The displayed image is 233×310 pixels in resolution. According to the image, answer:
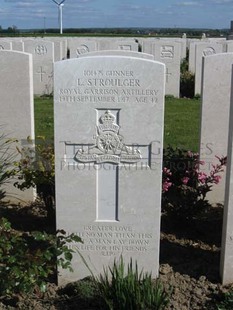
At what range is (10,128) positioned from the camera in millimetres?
5250

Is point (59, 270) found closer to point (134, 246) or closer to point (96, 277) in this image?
point (96, 277)

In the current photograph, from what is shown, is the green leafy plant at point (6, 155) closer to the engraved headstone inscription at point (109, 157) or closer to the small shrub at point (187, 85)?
the engraved headstone inscription at point (109, 157)

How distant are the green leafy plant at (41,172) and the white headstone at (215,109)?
5.19 feet

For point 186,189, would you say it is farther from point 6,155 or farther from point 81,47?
point 81,47

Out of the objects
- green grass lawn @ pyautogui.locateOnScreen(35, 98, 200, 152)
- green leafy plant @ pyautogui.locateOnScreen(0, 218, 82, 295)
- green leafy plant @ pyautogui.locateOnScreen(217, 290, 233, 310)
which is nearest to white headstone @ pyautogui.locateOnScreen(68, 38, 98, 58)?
green grass lawn @ pyautogui.locateOnScreen(35, 98, 200, 152)

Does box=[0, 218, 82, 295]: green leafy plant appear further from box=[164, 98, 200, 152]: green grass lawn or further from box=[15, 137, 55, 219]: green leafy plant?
box=[164, 98, 200, 152]: green grass lawn

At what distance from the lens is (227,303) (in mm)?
3402

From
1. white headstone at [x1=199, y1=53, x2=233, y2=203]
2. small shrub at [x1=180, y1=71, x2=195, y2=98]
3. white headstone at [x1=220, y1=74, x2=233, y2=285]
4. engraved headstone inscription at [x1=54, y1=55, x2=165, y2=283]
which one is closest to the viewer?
engraved headstone inscription at [x1=54, y1=55, x2=165, y2=283]

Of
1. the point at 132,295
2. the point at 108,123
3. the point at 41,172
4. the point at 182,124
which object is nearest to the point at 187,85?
the point at 182,124

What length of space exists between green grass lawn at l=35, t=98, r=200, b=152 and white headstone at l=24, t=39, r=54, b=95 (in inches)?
25.6

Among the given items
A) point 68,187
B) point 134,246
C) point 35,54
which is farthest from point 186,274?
point 35,54

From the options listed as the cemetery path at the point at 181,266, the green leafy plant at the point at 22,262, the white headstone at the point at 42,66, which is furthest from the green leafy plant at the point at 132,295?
the white headstone at the point at 42,66

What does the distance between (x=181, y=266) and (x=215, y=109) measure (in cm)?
182

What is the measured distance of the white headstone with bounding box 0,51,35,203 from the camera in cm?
508
